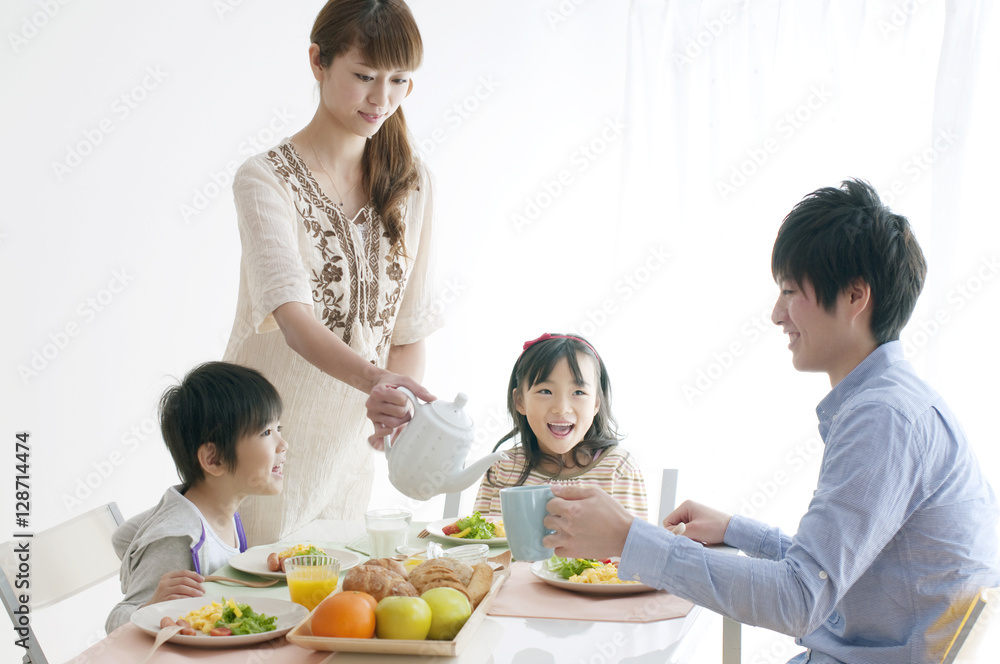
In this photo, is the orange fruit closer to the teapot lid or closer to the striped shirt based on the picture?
the teapot lid

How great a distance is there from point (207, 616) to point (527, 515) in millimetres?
411

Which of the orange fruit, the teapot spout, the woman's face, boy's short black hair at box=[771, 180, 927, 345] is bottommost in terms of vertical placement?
the orange fruit

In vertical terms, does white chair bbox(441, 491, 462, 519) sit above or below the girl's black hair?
below

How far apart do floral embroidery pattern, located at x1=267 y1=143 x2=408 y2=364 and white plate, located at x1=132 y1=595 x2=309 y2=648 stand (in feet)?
2.04

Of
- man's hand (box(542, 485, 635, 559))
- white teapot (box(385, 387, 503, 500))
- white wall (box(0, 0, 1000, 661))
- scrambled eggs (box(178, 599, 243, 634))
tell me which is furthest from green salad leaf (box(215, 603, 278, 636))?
white wall (box(0, 0, 1000, 661))

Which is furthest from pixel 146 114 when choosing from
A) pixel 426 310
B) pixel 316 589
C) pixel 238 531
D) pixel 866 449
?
pixel 866 449

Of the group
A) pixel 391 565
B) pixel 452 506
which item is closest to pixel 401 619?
pixel 391 565

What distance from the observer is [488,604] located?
3.49 ft

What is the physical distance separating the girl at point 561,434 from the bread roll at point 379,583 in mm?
1038

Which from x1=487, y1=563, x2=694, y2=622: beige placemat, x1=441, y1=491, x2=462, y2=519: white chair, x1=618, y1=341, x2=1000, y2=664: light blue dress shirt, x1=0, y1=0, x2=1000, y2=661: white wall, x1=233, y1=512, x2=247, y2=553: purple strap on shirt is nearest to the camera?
x1=618, y1=341, x2=1000, y2=664: light blue dress shirt

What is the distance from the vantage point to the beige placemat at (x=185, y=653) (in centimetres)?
92

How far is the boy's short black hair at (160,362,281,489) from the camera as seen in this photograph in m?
1.50

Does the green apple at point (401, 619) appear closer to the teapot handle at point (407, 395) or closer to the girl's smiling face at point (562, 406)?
the teapot handle at point (407, 395)

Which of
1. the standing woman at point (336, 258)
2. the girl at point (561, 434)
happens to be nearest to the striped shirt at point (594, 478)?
the girl at point (561, 434)
